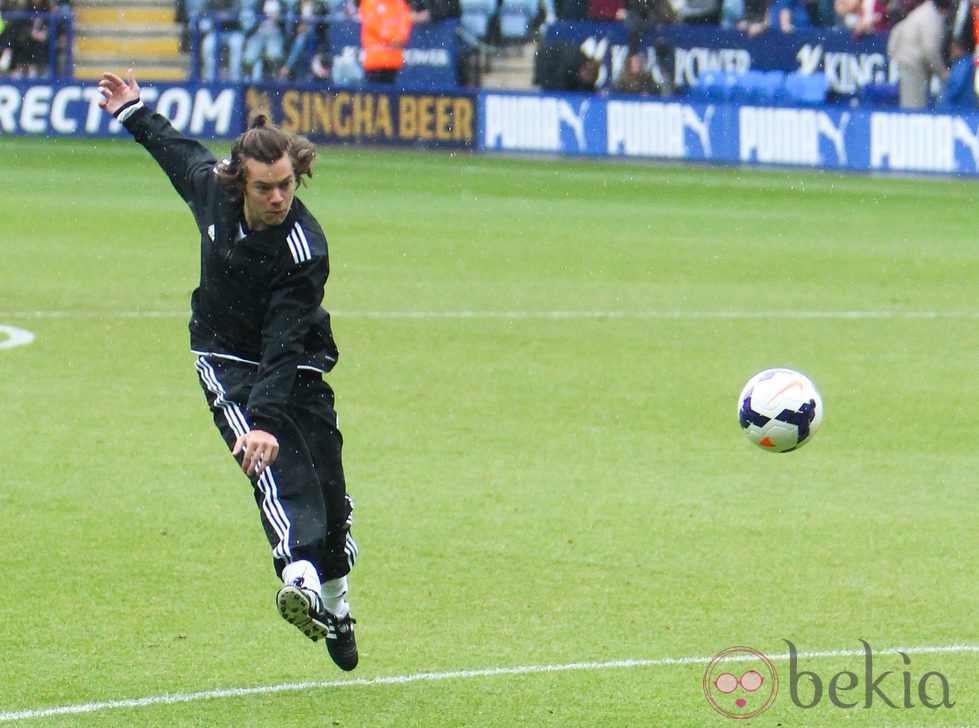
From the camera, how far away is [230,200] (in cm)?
639

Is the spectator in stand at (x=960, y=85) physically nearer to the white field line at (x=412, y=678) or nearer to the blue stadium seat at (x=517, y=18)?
the blue stadium seat at (x=517, y=18)

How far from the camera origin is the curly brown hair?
615 centimetres

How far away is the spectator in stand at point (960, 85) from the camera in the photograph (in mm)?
26062

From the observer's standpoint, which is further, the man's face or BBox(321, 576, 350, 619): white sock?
BBox(321, 576, 350, 619): white sock

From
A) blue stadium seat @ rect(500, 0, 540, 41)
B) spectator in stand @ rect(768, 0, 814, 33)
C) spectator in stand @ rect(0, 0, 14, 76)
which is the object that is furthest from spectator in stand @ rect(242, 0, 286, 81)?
spectator in stand @ rect(768, 0, 814, 33)

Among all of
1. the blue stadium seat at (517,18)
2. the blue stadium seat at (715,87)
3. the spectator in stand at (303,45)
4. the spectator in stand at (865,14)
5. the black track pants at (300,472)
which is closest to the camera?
the black track pants at (300,472)

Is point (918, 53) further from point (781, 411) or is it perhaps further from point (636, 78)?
point (781, 411)

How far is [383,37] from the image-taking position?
101 feet

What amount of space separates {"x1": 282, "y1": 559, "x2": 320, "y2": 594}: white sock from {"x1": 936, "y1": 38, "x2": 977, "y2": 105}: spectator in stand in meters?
21.3

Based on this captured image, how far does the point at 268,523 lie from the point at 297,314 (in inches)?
28.9

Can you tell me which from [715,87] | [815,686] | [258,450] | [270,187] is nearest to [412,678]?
[258,450]

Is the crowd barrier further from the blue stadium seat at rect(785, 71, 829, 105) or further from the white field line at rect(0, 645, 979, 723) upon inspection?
the white field line at rect(0, 645, 979, 723)

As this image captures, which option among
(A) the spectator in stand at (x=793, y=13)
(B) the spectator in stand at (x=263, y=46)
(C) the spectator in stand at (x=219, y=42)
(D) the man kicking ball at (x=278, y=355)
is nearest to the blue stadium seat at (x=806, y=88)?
(A) the spectator in stand at (x=793, y=13)

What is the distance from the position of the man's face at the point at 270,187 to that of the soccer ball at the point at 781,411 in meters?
3.08
